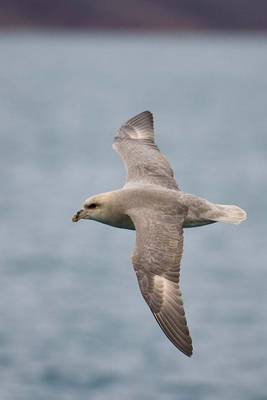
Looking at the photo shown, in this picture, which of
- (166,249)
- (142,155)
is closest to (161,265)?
(166,249)

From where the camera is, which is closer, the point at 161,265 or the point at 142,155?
the point at 161,265

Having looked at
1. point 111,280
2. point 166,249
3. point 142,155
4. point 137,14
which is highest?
point 137,14

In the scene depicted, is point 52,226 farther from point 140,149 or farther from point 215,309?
point 140,149

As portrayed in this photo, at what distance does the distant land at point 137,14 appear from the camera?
155625 mm

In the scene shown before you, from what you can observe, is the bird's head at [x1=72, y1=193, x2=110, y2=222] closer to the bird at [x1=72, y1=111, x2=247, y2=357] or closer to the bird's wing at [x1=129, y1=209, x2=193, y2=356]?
the bird at [x1=72, y1=111, x2=247, y2=357]

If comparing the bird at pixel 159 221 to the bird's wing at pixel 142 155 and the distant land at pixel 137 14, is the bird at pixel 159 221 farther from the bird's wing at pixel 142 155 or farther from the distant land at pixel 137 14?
the distant land at pixel 137 14

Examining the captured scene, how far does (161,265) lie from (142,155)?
2475 mm

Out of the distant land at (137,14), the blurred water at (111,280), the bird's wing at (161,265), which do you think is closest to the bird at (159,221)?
the bird's wing at (161,265)

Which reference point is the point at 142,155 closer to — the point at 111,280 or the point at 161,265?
the point at 161,265

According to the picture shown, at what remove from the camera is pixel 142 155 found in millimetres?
13250

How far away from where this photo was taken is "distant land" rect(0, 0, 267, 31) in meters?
156

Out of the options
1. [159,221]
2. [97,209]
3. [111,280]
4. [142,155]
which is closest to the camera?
[159,221]

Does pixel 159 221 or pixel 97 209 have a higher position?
pixel 97 209

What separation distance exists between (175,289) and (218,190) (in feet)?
135
